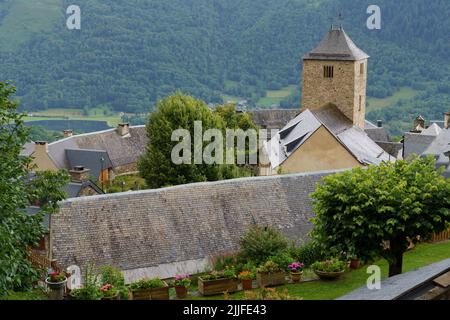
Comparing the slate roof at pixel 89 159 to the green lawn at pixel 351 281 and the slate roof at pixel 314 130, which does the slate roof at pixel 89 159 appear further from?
the green lawn at pixel 351 281

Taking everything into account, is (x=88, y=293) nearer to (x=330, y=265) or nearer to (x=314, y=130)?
(x=330, y=265)

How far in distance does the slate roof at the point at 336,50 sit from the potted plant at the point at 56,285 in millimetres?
49545

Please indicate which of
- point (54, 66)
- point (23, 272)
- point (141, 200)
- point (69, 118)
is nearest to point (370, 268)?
point (141, 200)

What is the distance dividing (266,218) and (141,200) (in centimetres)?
537

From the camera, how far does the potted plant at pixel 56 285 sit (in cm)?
2316

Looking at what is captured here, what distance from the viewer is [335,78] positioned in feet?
228

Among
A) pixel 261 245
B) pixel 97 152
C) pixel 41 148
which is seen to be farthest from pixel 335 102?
pixel 261 245

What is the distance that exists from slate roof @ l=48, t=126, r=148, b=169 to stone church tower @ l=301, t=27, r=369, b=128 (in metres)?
15.0

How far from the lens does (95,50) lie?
124688 mm

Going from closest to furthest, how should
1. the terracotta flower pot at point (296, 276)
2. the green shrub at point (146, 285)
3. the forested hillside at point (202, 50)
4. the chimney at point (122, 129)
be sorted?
the green shrub at point (146, 285) < the terracotta flower pot at point (296, 276) < the chimney at point (122, 129) < the forested hillside at point (202, 50)

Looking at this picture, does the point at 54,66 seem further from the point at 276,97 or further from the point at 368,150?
the point at 368,150

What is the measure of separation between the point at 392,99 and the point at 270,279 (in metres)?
98.0
